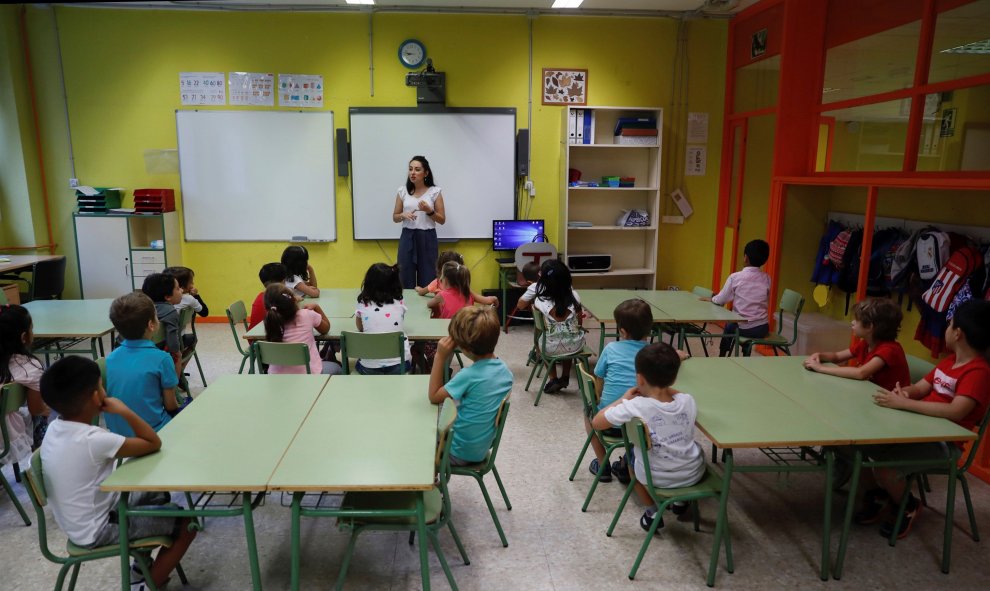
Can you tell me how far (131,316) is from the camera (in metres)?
2.55

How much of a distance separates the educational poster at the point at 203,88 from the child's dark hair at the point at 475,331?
16.3 ft

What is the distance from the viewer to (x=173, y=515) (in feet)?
6.55

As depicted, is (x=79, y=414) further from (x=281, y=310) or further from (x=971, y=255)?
(x=971, y=255)

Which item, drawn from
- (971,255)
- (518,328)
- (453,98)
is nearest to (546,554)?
(971,255)

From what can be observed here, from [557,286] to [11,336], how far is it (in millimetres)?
2939

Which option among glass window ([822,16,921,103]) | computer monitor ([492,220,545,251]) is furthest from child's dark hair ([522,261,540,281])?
glass window ([822,16,921,103])

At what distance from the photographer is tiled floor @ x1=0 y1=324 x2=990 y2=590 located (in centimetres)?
249

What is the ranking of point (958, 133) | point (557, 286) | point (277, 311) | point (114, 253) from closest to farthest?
point (277, 311) → point (958, 133) → point (557, 286) → point (114, 253)

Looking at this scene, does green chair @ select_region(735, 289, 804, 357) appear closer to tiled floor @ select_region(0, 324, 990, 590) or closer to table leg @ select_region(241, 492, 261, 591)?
tiled floor @ select_region(0, 324, 990, 590)

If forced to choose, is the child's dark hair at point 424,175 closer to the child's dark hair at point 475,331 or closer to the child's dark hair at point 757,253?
the child's dark hair at point 757,253

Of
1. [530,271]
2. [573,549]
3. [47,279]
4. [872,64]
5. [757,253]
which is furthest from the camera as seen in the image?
[530,271]

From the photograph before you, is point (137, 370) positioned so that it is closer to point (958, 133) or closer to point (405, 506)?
point (405, 506)

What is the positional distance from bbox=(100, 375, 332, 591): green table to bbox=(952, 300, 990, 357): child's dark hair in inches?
106

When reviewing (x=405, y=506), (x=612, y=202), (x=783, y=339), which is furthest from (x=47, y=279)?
(x=783, y=339)
